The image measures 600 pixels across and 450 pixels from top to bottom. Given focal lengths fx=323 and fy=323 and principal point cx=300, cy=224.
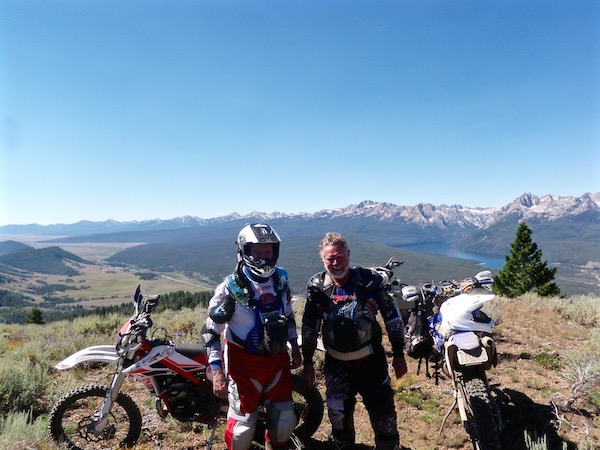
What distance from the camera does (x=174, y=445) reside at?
405cm

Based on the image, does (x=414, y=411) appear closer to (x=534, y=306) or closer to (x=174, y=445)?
(x=174, y=445)

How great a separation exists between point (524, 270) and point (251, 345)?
37.9 meters

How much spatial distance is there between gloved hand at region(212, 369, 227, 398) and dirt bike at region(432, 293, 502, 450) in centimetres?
247

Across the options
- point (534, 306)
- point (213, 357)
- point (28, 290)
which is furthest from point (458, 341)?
point (28, 290)

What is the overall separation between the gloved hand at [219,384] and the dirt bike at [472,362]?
2466mm

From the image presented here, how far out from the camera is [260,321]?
3258 millimetres

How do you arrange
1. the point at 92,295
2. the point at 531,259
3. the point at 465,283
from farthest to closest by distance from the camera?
the point at 92,295
the point at 531,259
the point at 465,283

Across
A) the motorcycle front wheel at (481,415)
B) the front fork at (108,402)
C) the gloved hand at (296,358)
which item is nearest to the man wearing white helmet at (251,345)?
the gloved hand at (296,358)

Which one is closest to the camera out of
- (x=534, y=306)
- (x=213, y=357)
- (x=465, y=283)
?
(x=213, y=357)

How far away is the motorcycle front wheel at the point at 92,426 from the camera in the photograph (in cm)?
378

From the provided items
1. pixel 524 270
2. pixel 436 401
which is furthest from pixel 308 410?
pixel 524 270

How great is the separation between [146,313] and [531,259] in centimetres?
3884

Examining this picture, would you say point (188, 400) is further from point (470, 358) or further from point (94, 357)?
point (470, 358)

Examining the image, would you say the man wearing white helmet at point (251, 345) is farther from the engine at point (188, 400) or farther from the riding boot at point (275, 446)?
the engine at point (188, 400)
